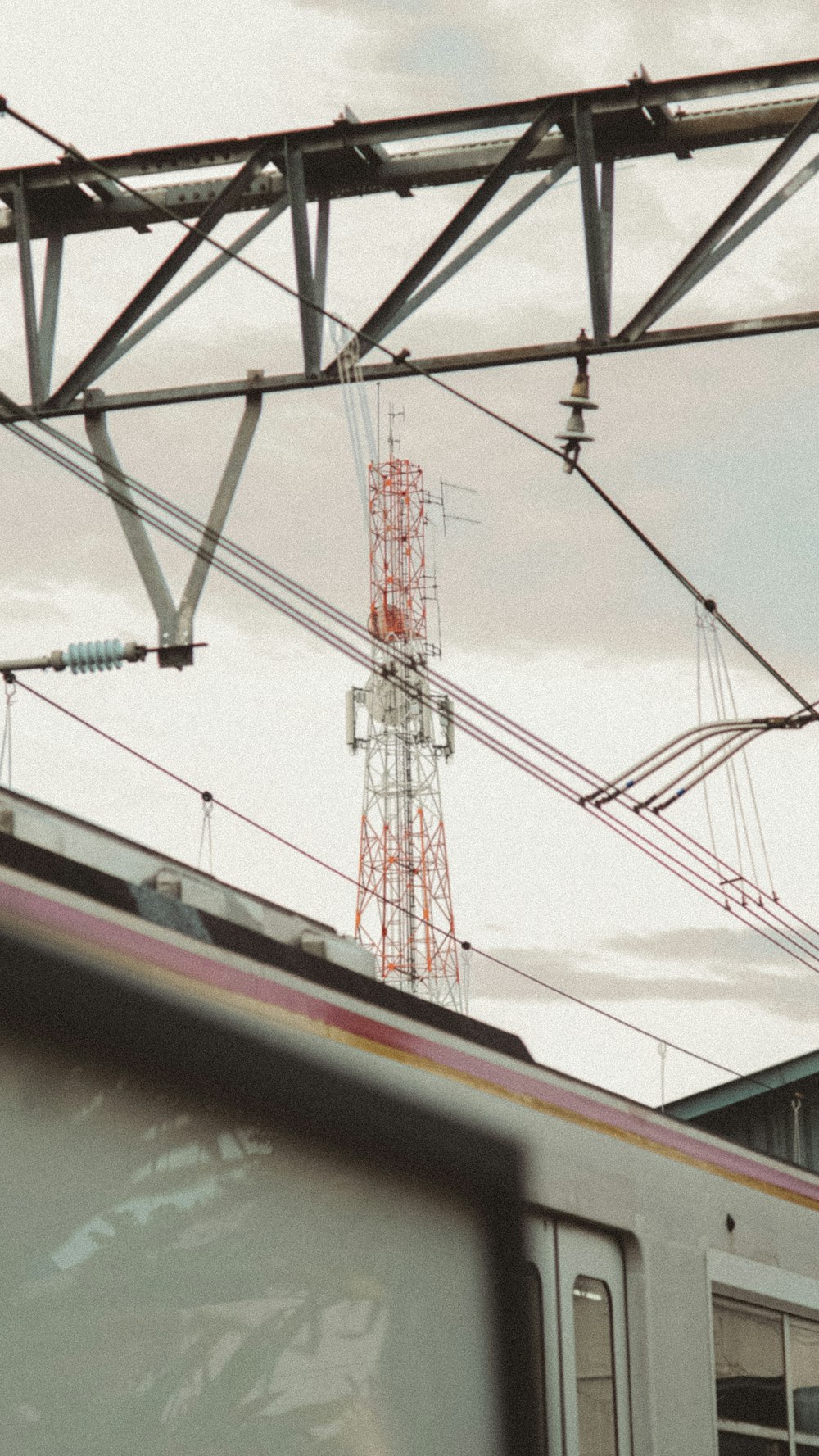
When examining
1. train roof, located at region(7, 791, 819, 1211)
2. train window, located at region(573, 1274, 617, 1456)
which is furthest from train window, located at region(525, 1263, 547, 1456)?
train roof, located at region(7, 791, 819, 1211)

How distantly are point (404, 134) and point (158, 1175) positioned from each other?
5828mm

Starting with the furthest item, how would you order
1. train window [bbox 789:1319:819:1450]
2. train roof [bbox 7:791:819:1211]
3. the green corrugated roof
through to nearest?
the green corrugated roof < train window [bbox 789:1319:819:1450] < train roof [bbox 7:791:819:1211]

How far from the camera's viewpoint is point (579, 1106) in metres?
6.54

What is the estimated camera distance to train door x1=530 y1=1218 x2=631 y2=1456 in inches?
237

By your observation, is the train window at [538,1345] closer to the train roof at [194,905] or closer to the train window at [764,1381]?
the train roof at [194,905]

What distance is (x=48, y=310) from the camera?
8984 millimetres

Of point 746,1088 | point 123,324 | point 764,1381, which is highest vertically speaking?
point 123,324

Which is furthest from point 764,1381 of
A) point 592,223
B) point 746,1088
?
point 746,1088

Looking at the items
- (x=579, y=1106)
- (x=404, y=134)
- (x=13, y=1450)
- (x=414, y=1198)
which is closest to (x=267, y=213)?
(x=404, y=134)

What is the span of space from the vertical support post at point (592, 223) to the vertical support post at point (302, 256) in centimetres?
122

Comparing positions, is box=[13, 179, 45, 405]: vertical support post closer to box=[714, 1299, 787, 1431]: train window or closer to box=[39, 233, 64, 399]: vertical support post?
box=[39, 233, 64, 399]: vertical support post

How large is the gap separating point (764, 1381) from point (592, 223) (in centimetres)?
484

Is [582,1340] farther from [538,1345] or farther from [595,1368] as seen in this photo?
[538,1345]

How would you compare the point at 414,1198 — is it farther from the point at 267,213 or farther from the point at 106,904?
the point at 267,213
